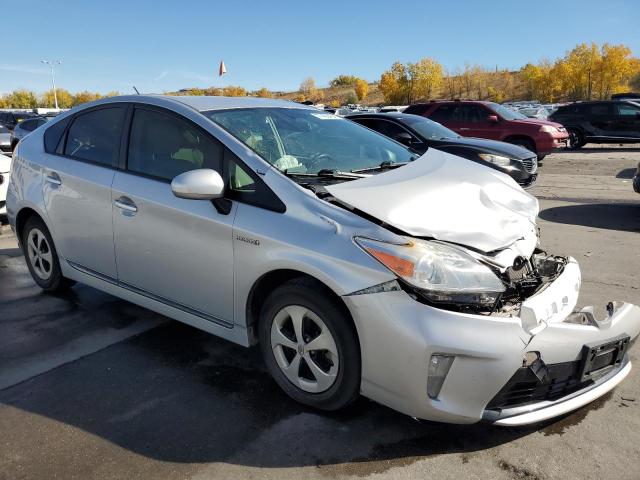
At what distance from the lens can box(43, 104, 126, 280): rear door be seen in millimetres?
3846

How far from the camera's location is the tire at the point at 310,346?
267cm

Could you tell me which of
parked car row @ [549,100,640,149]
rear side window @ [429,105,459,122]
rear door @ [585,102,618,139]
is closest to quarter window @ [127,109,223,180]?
rear side window @ [429,105,459,122]

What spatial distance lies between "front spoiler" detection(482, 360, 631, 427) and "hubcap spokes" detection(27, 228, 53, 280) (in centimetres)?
368

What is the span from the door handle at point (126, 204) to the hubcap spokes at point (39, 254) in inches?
48.2

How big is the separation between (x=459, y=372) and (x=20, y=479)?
198 centimetres

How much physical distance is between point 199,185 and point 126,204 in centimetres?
89

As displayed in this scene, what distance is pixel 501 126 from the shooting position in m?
14.5

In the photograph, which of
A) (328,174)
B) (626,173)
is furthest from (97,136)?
(626,173)

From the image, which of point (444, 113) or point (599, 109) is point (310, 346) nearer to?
point (444, 113)

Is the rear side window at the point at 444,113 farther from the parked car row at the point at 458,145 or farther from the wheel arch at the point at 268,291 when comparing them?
the wheel arch at the point at 268,291

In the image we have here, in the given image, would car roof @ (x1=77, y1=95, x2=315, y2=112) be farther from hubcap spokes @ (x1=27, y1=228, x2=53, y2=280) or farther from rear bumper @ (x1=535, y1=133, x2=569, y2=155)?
rear bumper @ (x1=535, y1=133, x2=569, y2=155)

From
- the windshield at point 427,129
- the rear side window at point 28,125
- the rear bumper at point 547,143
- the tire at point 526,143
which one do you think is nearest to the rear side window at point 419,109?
the tire at point 526,143

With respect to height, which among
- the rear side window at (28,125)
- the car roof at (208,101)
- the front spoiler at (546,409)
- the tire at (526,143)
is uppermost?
the rear side window at (28,125)

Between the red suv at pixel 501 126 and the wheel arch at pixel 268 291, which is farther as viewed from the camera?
the red suv at pixel 501 126
